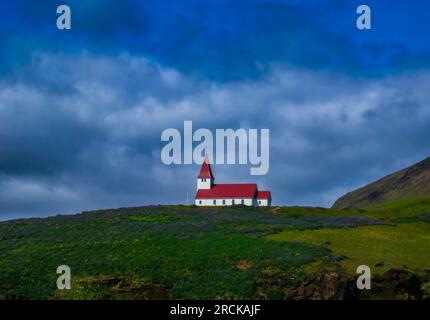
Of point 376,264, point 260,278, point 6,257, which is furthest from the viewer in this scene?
point 6,257

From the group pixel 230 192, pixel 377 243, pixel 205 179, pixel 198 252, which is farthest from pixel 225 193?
pixel 198 252

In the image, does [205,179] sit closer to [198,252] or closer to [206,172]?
[206,172]

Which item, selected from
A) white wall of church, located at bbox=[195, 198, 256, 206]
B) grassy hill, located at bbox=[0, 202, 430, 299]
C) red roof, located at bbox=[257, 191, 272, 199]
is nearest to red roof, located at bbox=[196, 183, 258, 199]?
white wall of church, located at bbox=[195, 198, 256, 206]

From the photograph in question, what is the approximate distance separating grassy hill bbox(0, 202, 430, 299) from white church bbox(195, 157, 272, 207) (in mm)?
31404

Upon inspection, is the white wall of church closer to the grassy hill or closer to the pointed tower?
the pointed tower

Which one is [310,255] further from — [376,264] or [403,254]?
[403,254]

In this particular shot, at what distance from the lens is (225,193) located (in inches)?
4254
